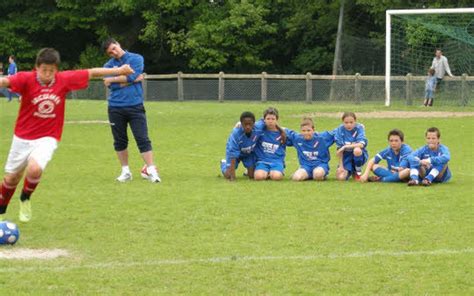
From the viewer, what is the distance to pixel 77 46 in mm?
53375

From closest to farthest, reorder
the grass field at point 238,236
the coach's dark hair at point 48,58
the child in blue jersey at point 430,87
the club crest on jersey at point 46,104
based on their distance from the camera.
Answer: the grass field at point 238,236
the coach's dark hair at point 48,58
the club crest on jersey at point 46,104
the child in blue jersey at point 430,87

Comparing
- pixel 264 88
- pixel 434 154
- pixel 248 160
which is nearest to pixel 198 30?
pixel 264 88

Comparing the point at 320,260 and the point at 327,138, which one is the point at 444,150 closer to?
the point at 327,138

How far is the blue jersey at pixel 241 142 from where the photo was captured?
13.5 metres

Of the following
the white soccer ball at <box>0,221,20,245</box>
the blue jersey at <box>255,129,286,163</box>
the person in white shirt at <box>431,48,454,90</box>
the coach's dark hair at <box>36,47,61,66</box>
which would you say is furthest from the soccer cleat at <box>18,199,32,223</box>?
the person in white shirt at <box>431,48,454,90</box>

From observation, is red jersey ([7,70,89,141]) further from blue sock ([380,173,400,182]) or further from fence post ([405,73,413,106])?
fence post ([405,73,413,106])

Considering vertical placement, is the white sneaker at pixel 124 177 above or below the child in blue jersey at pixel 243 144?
below

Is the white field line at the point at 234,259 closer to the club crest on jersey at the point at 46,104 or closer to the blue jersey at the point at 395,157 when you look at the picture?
the club crest on jersey at the point at 46,104

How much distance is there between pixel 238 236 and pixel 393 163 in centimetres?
479

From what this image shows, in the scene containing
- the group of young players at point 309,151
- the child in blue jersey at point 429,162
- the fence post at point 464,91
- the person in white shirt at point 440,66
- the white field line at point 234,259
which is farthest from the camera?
the fence post at point 464,91

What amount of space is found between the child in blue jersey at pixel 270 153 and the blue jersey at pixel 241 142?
0.10m

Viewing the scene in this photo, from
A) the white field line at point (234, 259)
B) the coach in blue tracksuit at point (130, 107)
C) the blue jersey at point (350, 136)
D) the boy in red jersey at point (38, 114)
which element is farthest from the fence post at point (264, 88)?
the white field line at point (234, 259)

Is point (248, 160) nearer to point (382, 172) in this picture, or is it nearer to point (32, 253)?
point (382, 172)

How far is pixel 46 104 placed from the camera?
9.34 meters
